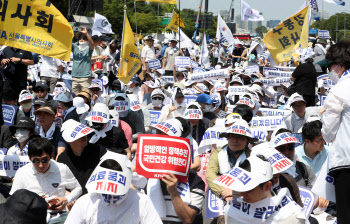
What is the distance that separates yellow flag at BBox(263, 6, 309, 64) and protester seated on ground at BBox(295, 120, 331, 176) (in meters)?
7.65

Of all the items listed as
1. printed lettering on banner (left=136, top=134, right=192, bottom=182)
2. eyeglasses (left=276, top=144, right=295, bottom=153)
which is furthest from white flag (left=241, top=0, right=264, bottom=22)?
printed lettering on banner (left=136, top=134, right=192, bottom=182)

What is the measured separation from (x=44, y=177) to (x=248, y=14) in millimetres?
21899

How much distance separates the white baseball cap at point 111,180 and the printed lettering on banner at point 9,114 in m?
5.04

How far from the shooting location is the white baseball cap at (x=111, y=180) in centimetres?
396

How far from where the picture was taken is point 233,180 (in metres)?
3.91

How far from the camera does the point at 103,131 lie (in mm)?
7270

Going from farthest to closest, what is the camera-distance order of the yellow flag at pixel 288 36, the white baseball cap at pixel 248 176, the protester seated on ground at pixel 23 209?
the yellow flag at pixel 288 36, the white baseball cap at pixel 248 176, the protester seated on ground at pixel 23 209

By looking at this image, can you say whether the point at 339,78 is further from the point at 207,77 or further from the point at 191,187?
the point at 207,77

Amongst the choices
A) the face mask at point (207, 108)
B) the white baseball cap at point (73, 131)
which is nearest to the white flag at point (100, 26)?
the face mask at point (207, 108)

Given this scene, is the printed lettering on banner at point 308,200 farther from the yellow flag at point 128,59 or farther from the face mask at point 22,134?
the yellow flag at point 128,59

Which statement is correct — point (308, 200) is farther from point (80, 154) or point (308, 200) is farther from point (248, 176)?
point (80, 154)

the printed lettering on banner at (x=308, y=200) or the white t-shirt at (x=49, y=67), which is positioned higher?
the white t-shirt at (x=49, y=67)

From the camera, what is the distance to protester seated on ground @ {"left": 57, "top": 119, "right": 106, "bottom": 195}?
602 centimetres

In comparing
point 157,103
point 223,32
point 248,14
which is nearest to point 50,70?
point 157,103
